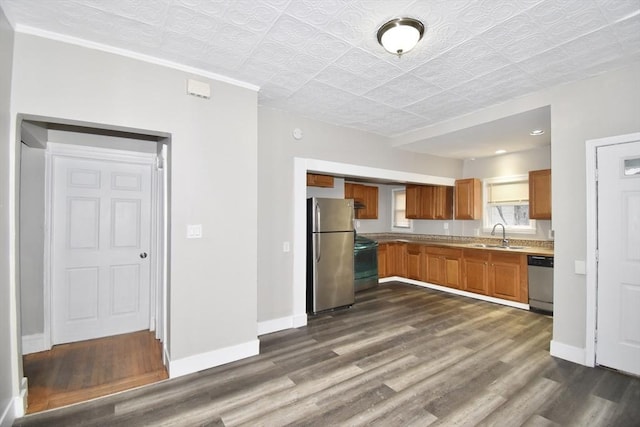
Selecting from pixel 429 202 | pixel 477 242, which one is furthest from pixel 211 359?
pixel 477 242

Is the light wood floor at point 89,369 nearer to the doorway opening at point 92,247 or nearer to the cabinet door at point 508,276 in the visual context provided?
the doorway opening at point 92,247

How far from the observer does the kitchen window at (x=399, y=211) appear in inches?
275

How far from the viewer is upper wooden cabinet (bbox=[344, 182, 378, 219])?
6.10 metres

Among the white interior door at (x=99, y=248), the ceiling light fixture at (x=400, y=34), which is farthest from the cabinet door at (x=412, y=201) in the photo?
the white interior door at (x=99, y=248)

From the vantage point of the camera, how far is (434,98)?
3.27 metres

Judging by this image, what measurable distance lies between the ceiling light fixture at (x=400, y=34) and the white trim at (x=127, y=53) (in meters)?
1.45

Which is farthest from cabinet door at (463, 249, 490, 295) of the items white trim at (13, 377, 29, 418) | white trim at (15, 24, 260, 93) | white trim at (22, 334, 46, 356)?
white trim at (22, 334, 46, 356)

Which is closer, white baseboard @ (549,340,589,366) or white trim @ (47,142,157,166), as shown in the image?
white baseboard @ (549,340,589,366)

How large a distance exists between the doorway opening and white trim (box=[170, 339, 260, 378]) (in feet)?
0.63

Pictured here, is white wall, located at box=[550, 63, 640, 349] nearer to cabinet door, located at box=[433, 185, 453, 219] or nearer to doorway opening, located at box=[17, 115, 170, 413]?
cabinet door, located at box=[433, 185, 453, 219]

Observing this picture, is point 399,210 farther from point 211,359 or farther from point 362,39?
point 211,359

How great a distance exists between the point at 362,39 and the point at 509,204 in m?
4.70

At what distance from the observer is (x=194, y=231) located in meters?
2.64

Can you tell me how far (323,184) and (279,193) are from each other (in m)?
1.07
